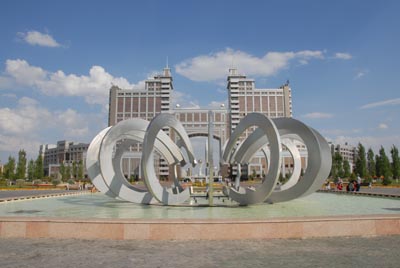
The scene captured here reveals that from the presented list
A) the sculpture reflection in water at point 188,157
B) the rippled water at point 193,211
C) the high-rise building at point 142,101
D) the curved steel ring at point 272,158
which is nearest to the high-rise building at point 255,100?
the high-rise building at point 142,101

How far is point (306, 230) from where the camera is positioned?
8.04 metres

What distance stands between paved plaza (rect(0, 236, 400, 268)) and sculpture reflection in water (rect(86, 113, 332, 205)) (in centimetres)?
530

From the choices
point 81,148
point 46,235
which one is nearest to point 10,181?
point 46,235

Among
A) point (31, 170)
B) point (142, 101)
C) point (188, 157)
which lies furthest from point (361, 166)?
point (142, 101)

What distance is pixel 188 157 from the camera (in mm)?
15008

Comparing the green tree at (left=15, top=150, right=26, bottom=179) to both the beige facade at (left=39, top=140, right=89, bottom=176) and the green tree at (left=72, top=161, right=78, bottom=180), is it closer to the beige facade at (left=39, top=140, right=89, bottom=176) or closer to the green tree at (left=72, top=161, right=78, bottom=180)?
the green tree at (left=72, top=161, right=78, bottom=180)

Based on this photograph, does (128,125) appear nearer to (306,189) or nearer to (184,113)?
(306,189)

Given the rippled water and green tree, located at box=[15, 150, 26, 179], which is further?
green tree, located at box=[15, 150, 26, 179]

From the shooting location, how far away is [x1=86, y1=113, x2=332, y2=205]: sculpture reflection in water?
13391 millimetres

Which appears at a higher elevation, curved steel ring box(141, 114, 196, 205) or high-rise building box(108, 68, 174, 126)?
high-rise building box(108, 68, 174, 126)

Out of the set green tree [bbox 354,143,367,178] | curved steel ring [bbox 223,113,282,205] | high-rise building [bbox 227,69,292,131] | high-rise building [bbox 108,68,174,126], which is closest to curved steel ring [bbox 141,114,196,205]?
curved steel ring [bbox 223,113,282,205]

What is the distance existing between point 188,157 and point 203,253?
8.56 metres

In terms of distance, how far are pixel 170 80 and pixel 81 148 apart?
47505 millimetres

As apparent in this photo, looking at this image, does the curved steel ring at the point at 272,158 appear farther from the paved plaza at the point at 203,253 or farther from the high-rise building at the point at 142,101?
the high-rise building at the point at 142,101
